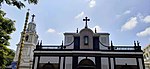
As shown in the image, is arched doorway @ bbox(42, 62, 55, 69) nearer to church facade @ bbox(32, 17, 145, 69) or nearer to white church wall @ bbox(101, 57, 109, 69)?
church facade @ bbox(32, 17, 145, 69)

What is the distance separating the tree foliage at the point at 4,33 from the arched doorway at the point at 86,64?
33.4 feet

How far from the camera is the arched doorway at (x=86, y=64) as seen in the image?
2439 cm

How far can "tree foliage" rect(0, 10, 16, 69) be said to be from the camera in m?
16.5

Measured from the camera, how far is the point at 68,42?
26438mm

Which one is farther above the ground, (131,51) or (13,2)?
(13,2)

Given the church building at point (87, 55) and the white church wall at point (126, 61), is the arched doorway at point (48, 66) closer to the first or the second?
the church building at point (87, 55)

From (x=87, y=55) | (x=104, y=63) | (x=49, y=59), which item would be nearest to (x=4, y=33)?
(x=49, y=59)

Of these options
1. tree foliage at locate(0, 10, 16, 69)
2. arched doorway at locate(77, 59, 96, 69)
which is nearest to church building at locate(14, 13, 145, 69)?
arched doorway at locate(77, 59, 96, 69)

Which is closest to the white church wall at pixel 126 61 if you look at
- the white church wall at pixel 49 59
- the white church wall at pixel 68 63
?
the white church wall at pixel 68 63

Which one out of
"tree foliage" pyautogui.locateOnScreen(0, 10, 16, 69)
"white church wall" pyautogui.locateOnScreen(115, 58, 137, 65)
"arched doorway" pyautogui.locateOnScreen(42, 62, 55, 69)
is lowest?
"arched doorway" pyautogui.locateOnScreen(42, 62, 55, 69)

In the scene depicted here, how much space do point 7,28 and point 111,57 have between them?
14.7 meters

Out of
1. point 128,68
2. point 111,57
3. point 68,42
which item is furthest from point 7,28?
point 128,68

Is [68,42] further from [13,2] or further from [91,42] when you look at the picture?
[13,2]

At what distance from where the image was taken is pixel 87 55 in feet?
81.7
